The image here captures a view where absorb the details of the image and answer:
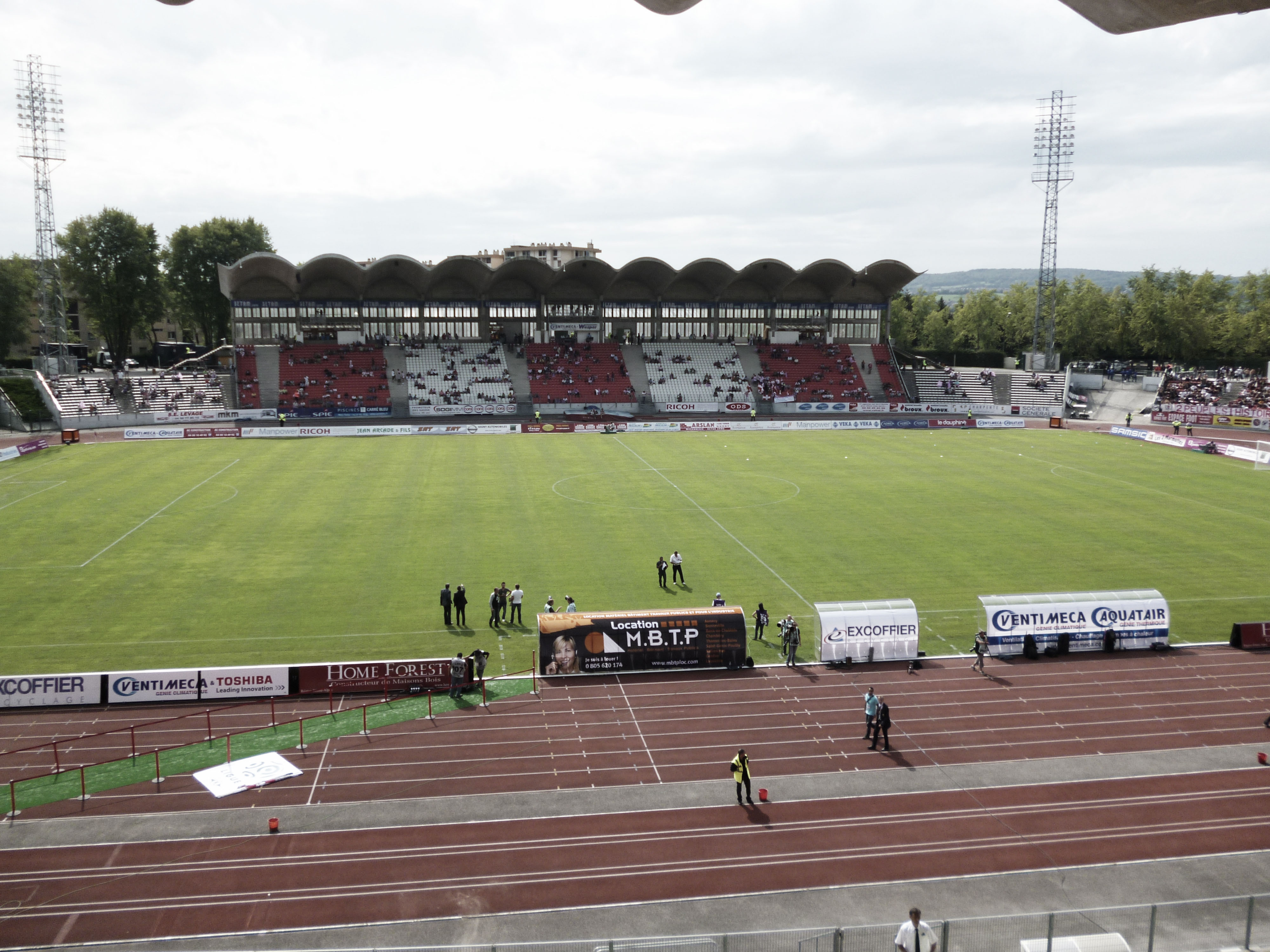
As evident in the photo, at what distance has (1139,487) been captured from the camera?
46.9m

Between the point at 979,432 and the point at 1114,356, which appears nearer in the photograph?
the point at 979,432

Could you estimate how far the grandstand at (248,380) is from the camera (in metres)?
75.8

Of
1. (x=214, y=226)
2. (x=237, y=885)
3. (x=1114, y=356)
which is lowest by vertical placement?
(x=237, y=885)

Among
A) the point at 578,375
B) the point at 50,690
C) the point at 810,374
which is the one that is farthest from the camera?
the point at 810,374

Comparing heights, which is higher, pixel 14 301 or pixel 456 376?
pixel 14 301

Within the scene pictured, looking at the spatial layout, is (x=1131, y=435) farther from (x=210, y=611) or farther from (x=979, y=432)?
(x=210, y=611)

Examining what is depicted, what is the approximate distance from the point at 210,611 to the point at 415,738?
11.1 metres

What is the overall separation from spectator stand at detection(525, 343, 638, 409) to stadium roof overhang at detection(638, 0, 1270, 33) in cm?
7612

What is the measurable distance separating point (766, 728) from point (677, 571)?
1036 cm

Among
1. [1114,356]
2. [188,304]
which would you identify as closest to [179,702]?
[188,304]

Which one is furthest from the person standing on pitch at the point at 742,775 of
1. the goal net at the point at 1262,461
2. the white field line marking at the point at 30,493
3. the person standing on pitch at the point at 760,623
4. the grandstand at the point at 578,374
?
the grandstand at the point at 578,374

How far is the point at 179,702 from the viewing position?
21047 mm

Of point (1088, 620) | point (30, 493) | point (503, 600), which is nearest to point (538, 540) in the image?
point (503, 600)

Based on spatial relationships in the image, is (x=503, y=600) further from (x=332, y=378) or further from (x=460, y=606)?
(x=332, y=378)
